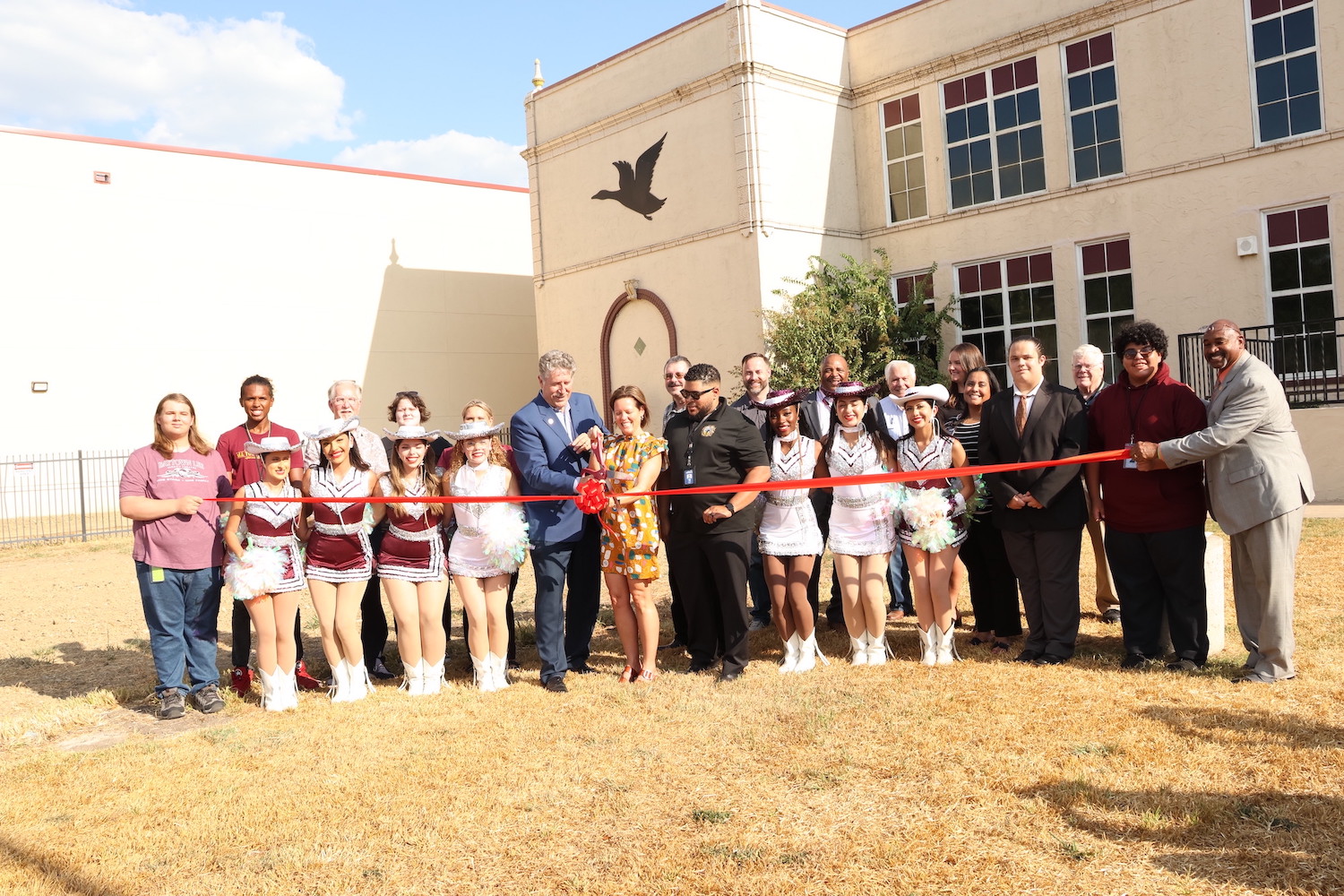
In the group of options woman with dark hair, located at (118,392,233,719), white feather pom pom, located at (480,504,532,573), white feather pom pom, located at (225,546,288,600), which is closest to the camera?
white feather pom pom, located at (225,546,288,600)

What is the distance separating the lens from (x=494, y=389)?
29375 millimetres

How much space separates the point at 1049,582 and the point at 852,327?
1216cm

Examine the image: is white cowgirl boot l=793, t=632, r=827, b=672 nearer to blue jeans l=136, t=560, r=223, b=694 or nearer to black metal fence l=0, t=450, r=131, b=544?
blue jeans l=136, t=560, r=223, b=694

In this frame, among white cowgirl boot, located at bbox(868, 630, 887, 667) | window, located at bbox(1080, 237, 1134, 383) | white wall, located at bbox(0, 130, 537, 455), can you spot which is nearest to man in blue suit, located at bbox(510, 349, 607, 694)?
white cowgirl boot, located at bbox(868, 630, 887, 667)

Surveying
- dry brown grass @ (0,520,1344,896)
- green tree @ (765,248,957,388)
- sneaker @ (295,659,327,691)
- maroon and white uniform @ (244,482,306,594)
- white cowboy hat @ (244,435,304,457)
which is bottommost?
dry brown grass @ (0,520,1344,896)

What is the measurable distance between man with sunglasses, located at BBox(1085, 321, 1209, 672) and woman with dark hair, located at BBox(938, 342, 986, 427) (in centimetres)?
112

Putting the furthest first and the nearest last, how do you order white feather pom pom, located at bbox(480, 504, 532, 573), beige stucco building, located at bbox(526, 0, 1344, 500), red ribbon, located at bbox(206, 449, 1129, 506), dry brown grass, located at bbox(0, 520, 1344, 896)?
1. beige stucco building, located at bbox(526, 0, 1344, 500)
2. white feather pom pom, located at bbox(480, 504, 532, 573)
3. red ribbon, located at bbox(206, 449, 1129, 506)
4. dry brown grass, located at bbox(0, 520, 1344, 896)

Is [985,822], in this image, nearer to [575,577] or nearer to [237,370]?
[575,577]

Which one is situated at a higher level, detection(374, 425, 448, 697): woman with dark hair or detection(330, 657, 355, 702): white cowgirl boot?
detection(374, 425, 448, 697): woman with dark hair

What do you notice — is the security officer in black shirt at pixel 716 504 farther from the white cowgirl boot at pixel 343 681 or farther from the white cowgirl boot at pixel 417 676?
the white cowgirl boot at pixel 343 681

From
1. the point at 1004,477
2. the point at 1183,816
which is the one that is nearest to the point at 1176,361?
the point at 1004,477

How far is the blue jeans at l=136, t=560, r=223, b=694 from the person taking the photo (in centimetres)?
634

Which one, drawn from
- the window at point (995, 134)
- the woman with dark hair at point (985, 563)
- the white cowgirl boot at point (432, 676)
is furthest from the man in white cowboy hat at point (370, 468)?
the window at point (995, 134)

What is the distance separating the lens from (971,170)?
58.6 feet
